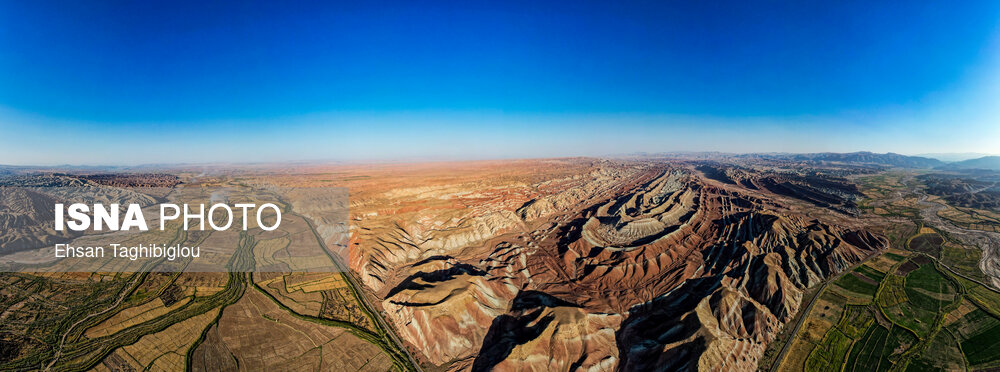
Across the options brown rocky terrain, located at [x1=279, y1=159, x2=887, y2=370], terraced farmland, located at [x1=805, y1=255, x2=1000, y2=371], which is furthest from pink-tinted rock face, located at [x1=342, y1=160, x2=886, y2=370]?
terraced farmland, located at [x1=805, y1=255, x2=1000, y2=371]

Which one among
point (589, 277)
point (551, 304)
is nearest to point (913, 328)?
point (589, 277)

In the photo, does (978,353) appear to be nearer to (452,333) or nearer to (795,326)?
(795,326)

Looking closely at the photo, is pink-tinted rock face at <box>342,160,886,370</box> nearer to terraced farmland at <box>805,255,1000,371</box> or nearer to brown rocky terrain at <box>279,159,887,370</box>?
brown rocky terrain at <box>279,159,887,370</box>

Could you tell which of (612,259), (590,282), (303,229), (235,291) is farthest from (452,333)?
(303,229)

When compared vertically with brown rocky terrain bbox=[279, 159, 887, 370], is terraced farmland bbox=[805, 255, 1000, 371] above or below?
below

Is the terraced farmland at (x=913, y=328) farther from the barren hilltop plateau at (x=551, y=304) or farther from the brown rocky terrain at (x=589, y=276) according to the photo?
the brown rocky terrain at (x=589, y=276)

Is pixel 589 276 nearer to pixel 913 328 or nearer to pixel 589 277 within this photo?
pixel 589 277
